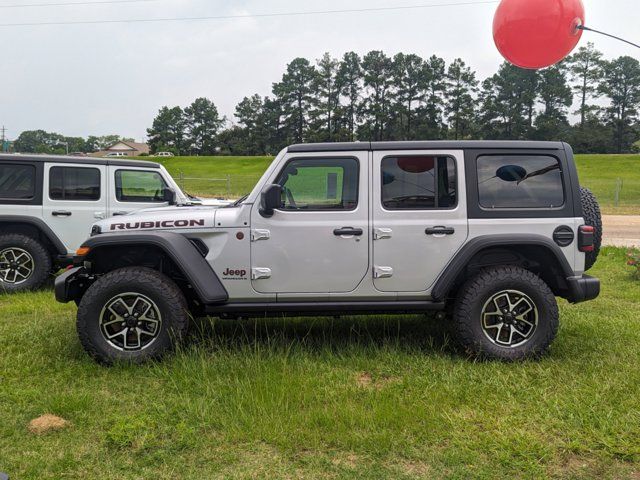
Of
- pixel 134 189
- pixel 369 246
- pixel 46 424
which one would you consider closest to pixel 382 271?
pixel 369 246

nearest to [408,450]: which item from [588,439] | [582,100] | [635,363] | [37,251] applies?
[588,439]

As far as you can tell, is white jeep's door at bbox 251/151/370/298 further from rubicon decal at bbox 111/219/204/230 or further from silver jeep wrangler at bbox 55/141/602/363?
rubicon decal at bbox 111/219/204/230

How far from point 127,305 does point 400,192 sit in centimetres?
236

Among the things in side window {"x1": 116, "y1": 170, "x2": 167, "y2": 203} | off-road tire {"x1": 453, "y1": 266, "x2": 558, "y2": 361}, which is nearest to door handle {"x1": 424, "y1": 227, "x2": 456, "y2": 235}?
off-road tire {"x1": 453, "y1": 266, "x2": 558, "y2": 361}

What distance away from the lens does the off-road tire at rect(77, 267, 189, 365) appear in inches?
165

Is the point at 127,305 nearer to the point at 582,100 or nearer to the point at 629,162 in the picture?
the point at 629,162

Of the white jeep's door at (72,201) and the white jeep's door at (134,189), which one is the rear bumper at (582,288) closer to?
the white jeep's door at (134,189)

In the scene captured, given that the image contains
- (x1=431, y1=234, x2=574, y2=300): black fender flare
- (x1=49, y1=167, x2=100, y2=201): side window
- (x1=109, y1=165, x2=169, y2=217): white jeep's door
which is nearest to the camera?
(x1=431, y1=234, x2=574, y2=300): black fender flare

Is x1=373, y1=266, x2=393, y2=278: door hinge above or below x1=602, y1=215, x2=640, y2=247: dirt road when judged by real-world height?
above

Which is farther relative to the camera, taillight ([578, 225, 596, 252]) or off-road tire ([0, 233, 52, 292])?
off-road tire ([0, 233, 52, 292])

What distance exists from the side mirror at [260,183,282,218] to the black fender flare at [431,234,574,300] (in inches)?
57.0

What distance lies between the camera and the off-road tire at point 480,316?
4289 mm

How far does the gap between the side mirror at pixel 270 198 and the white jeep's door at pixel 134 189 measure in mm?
3875

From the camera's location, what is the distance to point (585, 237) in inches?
170
